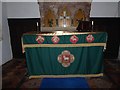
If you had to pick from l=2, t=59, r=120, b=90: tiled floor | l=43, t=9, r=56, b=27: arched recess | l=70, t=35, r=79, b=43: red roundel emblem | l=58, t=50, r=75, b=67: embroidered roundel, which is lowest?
l=2, t=59, r=120, b=90: tiled floor

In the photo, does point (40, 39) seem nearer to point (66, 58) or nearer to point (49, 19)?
A: point (66, 58)

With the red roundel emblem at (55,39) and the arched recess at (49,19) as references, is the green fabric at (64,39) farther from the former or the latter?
the arched recess at (49,19)

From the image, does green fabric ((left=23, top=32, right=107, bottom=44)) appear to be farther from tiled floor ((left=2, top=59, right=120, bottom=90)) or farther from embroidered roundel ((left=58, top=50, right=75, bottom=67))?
tiled floor ((left=2, top=59, right=120, bottom=90))

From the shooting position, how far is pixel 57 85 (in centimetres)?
420

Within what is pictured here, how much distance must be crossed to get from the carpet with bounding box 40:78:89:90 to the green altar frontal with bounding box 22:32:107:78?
0.17 m

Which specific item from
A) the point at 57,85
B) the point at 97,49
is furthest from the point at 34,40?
the point at 97,49

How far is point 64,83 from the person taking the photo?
4340 mm

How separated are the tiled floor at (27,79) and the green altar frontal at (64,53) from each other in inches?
10.3

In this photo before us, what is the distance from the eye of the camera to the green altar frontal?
4.55m

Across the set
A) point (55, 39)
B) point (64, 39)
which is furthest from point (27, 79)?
point (64, 39)

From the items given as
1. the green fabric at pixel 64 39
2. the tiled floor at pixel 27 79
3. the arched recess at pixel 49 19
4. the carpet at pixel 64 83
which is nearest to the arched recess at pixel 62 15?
the arched recess at pixel 49 19

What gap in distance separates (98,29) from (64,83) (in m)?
3.42

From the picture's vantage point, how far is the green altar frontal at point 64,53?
4551 mm

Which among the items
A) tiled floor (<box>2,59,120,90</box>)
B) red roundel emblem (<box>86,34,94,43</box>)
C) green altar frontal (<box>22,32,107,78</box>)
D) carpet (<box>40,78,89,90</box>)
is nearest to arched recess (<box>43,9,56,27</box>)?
tiled floor (<box>2,59,120,90</box>)
